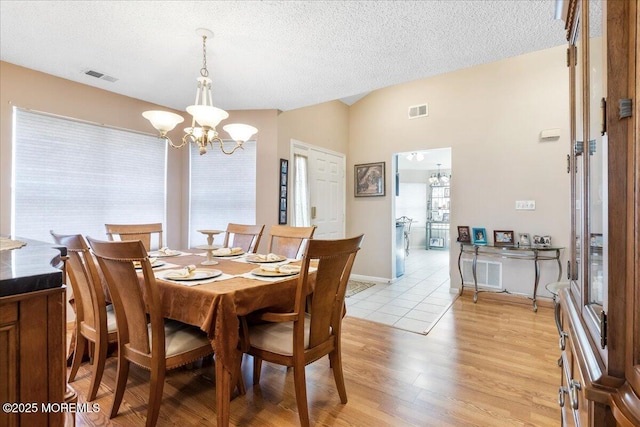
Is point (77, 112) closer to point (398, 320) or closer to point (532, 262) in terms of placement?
point (398, 320)

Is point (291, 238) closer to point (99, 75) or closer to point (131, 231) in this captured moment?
point (131, 231)

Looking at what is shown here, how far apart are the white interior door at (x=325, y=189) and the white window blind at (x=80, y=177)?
181cm

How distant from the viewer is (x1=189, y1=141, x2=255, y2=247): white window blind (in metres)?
3.96

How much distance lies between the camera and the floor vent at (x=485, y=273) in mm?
4035

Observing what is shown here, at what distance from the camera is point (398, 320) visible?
10.8 ft

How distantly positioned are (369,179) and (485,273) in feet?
7.23

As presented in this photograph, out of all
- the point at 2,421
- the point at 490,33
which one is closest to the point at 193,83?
the point at 490,33

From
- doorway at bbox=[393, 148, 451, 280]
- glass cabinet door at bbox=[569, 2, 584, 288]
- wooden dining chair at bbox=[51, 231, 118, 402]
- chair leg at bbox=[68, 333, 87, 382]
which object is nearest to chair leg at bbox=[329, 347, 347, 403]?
glass cabinet door at bbox=[569, 2, 584, 288]

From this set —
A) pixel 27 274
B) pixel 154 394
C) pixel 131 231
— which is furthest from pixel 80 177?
pixel 27 274

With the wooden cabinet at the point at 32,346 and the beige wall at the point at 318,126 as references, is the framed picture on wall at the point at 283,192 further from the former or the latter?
the wooden cabinet at the point at 32,346

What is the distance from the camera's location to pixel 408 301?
4.00 m

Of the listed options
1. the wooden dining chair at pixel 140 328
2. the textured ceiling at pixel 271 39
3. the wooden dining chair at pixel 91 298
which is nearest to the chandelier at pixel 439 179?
the textured ceiling at pixel 271 39

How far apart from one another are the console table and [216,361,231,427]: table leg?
3.42 meters

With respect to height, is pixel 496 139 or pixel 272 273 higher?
pixel 496 139
